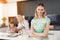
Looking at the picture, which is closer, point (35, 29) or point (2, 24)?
point (35, 29)

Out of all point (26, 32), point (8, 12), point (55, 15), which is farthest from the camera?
point (8, 12)

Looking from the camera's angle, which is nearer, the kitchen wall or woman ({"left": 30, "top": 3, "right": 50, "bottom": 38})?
woman ({"left": 30, "top": 3, "right": 50, "bottom": 38})

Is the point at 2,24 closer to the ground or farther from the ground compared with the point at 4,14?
closer to the ground

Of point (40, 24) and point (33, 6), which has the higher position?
point (33, 6)

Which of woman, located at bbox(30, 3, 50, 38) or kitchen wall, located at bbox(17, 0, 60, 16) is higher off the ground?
kitchen wall, located at bbox(17, 0, 60, 16)

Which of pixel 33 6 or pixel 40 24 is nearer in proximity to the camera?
pixel 40 24

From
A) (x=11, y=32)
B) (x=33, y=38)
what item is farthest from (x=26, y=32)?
(x=33, y=38)

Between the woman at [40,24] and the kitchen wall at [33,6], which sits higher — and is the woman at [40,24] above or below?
below

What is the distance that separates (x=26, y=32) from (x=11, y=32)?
196mm

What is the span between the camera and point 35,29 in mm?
1320

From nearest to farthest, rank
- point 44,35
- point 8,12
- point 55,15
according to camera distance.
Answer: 1. point 44,35
2. point 55,15
3. point 8,12

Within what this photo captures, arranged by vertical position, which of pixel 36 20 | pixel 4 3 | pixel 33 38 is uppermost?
A: pixel 4 3

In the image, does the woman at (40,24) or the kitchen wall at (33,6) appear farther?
the kitchen wall at (33,6)

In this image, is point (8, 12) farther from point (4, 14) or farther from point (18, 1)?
point (18, 1)
